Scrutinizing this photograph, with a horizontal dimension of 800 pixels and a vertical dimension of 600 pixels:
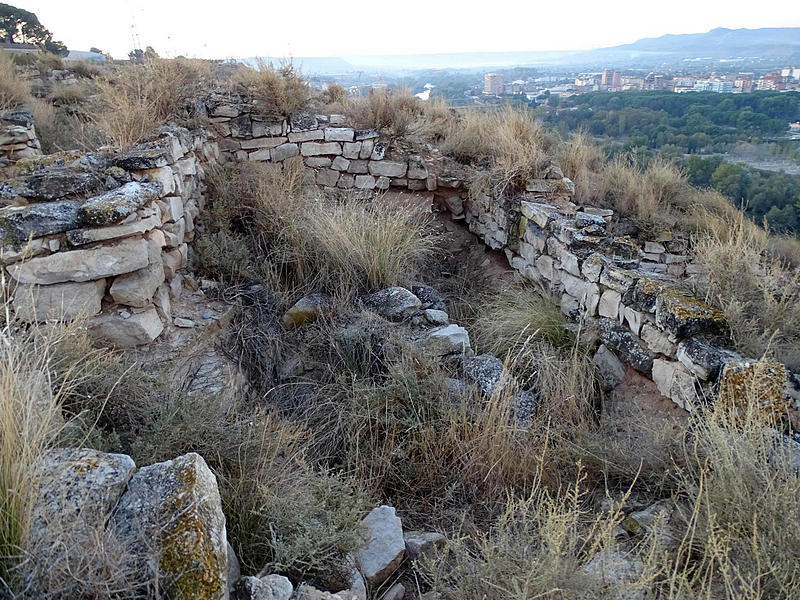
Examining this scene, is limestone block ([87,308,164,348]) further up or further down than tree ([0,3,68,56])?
further down

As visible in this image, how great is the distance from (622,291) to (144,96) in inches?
180

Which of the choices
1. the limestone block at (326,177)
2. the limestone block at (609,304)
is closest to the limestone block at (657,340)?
the limestone block at (609,304)

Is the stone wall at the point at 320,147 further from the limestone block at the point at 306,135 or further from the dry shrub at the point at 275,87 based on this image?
the dry shrub at the point at 275,87

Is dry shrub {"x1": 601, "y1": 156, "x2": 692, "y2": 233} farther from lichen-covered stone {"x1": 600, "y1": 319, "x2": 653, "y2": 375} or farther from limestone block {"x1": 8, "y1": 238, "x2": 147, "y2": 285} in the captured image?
limestone block {"x1": 8, "y1": 238, "x2": 147, "y2": 285}

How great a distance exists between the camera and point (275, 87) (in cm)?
638

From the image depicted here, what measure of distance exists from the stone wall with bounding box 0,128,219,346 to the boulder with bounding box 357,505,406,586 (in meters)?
1.89

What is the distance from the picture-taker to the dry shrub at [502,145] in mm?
5785

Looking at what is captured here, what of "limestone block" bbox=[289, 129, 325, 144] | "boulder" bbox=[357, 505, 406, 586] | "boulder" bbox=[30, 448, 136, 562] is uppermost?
"limestone block" bbox=[289, 129, 325, 144]

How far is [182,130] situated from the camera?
5012 millimetres

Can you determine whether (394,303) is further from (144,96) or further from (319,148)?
(144,96)

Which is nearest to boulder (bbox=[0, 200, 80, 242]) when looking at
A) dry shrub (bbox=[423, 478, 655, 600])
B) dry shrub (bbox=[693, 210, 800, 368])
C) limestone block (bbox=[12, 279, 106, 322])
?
limestone block (bbox=[12, 279, 106, 322])

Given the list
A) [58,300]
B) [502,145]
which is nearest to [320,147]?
[502,145]

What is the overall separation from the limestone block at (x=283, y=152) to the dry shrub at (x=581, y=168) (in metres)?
3.25

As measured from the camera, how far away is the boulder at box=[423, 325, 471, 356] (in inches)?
139
